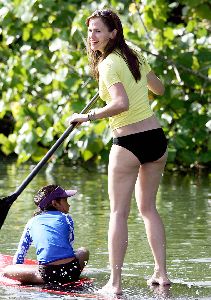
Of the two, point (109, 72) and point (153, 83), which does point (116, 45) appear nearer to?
point (109, 72)

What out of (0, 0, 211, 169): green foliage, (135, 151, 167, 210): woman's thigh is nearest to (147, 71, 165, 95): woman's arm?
(135, 151, 167, 210): woman's thigh

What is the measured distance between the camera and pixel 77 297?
6766 mm

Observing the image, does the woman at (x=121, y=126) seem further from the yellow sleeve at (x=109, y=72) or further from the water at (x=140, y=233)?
the water at (x=140, y=233)

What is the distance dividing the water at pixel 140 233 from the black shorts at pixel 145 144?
0.81 m

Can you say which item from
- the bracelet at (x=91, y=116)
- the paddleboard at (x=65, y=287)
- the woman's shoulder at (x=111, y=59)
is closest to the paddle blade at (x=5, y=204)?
the paddleboard at (x=65, y=287)

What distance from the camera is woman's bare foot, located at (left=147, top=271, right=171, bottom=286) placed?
711 centimetres

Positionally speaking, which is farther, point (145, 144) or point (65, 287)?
point (65, 287)

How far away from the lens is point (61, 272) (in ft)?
23.5

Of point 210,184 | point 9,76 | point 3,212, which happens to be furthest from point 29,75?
point 3,212

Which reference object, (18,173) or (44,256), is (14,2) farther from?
(44,256)

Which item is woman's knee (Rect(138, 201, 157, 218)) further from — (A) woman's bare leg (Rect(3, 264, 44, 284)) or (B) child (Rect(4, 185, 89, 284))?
(A) woman's bare leg (Rect(3, 264, 44, 284))

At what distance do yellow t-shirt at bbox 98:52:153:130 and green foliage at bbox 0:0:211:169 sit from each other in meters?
7.40

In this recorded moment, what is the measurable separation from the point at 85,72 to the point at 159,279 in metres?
8.83

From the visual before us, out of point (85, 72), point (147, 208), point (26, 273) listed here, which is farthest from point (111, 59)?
point (85, 72)
